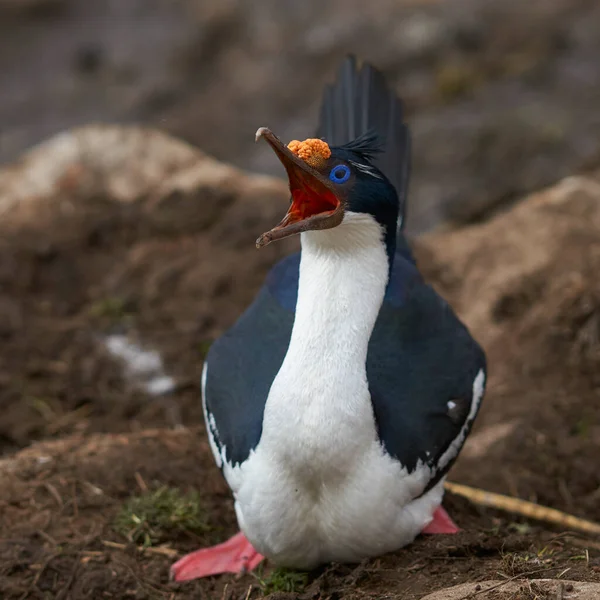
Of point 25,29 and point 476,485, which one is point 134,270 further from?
point 25,29

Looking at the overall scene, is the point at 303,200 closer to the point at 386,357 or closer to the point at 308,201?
the point at 308,201

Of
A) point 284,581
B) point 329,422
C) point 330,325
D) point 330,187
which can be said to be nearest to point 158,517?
point 284,581

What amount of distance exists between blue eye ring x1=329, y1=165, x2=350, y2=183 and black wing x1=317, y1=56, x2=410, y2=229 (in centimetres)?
151

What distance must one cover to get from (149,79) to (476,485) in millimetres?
7639

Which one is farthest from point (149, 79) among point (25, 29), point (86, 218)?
point (86, 218)

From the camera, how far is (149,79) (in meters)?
11.1

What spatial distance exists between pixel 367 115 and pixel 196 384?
5.93 feet

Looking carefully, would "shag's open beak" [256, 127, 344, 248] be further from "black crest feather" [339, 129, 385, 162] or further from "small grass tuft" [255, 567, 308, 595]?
"small grass tuft" [255, 567, 308, 595]

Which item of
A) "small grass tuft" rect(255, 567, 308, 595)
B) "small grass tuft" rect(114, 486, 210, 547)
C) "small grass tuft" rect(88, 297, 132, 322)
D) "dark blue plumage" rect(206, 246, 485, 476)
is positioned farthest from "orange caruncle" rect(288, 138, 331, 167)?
"small grass tuft" rect(88, 297, 132, 322)

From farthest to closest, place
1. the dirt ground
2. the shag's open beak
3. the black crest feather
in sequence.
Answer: the dirt ground
the black crest feather
the shag's open beak

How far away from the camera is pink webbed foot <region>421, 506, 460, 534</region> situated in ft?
12.4

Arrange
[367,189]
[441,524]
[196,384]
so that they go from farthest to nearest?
[196,384]
[441,524]
[367,189]

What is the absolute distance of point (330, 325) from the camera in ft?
Answer: 10.3

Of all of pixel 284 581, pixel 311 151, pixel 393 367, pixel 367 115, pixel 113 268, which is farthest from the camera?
→ pixel 113 268
